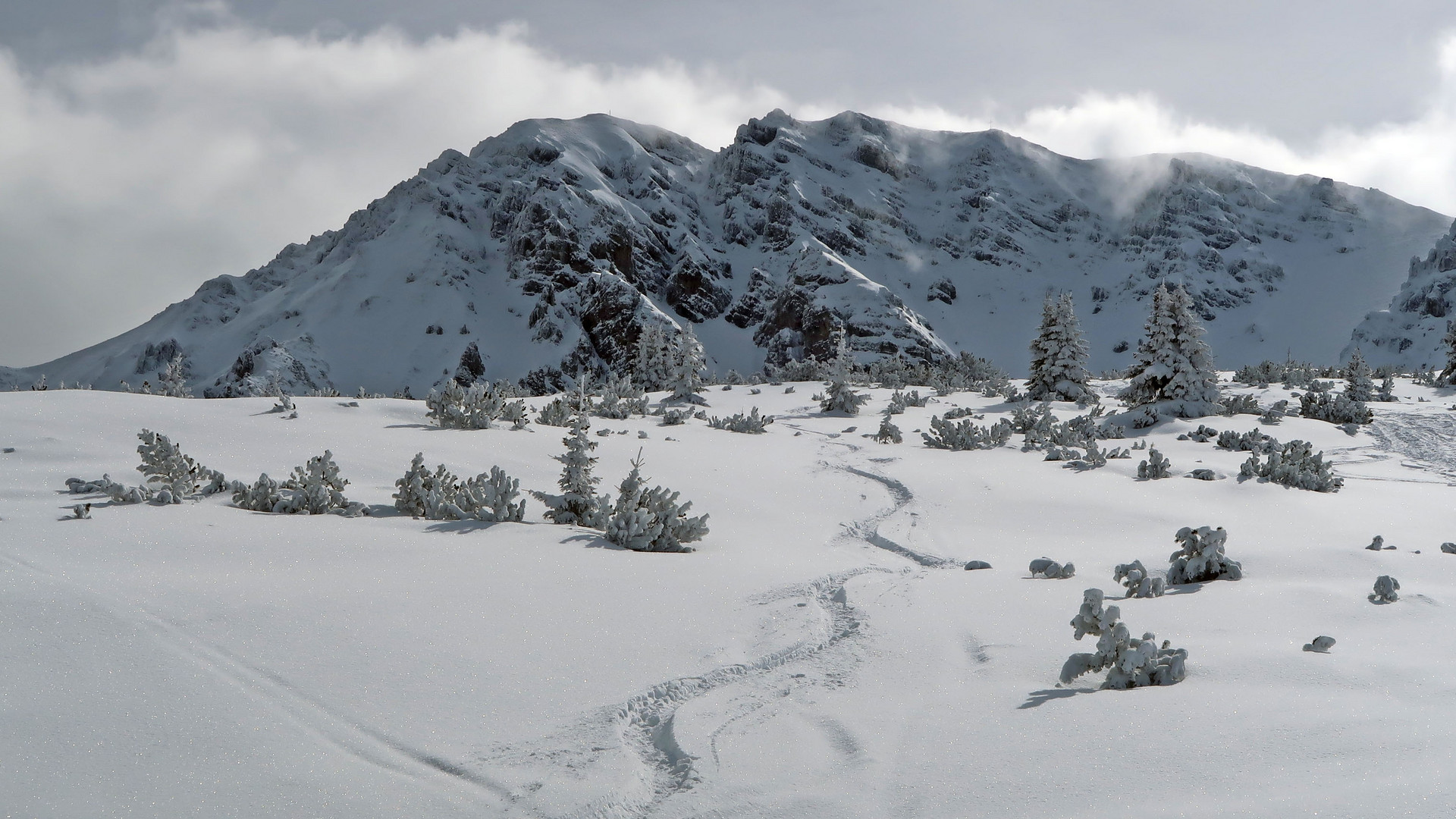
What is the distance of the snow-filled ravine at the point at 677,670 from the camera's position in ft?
6.45

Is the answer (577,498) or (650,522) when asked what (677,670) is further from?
(577,498)

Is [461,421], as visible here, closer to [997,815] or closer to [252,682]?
[252,682]

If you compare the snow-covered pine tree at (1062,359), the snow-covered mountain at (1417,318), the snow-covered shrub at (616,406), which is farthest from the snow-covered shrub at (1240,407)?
the snow-covered mountain at (1417,318)

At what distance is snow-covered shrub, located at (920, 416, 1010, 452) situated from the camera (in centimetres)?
1026

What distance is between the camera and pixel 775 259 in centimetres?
7962

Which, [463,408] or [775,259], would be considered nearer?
[463,408]

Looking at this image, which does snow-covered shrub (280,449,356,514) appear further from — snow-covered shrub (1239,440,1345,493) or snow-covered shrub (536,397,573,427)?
snow-covered shrub (1239,440,1345,493)

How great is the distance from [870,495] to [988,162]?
311 ft

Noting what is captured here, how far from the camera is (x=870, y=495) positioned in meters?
7.12

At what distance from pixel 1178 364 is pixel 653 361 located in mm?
14922

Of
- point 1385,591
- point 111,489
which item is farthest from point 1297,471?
point 111,489

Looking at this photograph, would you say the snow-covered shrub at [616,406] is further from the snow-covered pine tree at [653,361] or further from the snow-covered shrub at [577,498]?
the snow-covered pine tree at [653,361]

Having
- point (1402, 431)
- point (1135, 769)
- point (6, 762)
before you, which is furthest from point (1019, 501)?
point (1402, 431)

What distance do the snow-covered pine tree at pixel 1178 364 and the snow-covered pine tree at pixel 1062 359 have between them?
2.79 metres
